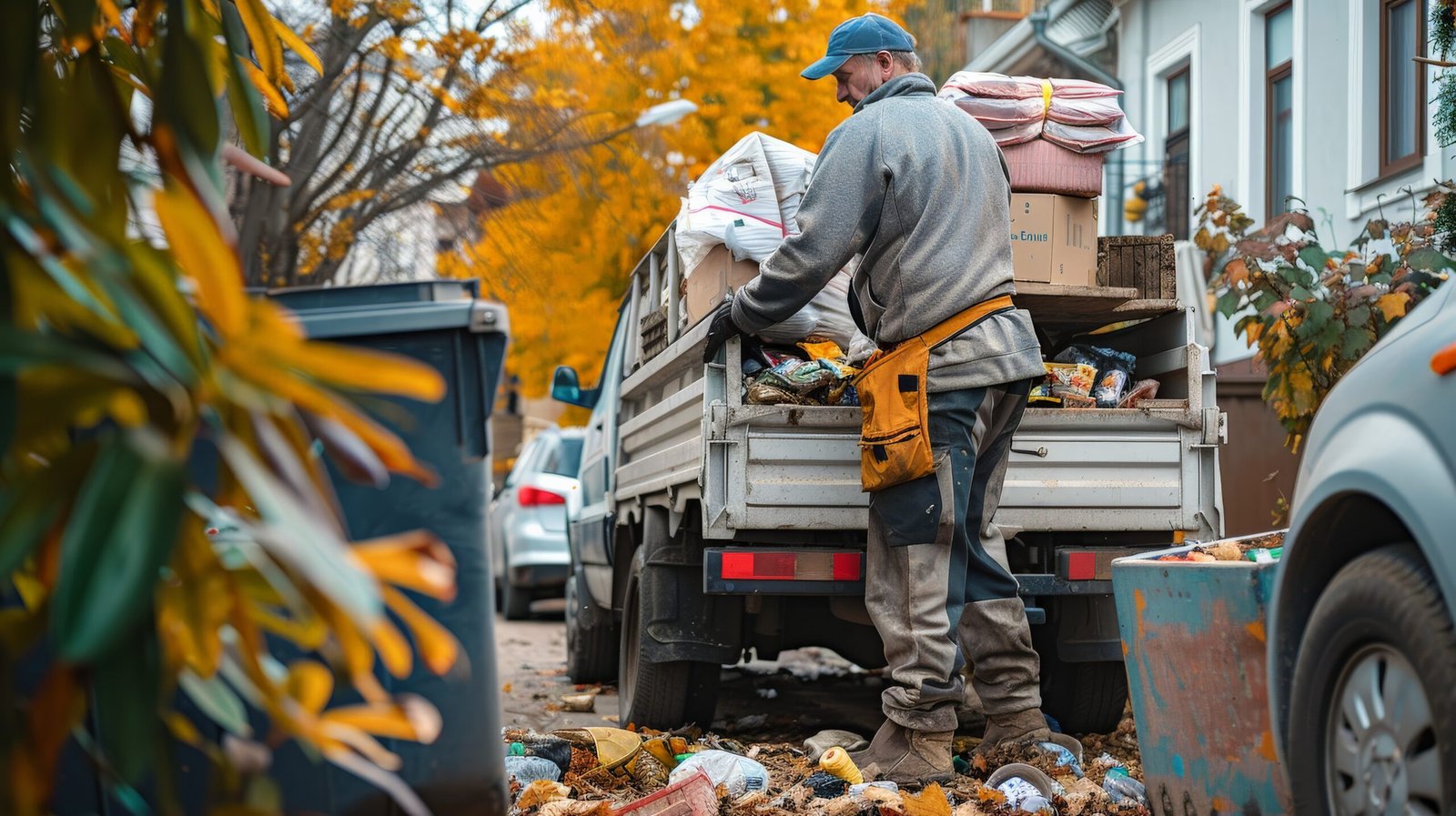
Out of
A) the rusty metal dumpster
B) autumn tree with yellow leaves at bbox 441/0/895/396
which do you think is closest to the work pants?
the rusty metal dumpster

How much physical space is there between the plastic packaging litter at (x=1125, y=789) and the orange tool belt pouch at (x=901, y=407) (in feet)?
3.26

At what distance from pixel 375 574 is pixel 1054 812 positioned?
3.18 metres

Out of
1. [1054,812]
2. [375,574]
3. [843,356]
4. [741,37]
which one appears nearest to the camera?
[375,574]

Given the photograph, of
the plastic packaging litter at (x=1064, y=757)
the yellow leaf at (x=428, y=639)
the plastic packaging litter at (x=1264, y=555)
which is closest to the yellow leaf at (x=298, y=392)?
the yellow leaf at (x=428, y=639)

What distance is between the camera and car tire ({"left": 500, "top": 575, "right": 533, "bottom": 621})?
12.9 metres

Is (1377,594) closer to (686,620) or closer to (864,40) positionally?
(864,40)

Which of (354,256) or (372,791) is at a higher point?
(354,256)

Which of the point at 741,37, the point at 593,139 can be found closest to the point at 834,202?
the point at 593,139

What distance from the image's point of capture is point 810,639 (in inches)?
228

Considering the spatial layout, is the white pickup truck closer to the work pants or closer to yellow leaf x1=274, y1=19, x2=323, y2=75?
A: the work pants

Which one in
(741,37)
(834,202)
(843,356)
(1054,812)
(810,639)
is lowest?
(1054,812)

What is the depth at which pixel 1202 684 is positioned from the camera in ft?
10.4

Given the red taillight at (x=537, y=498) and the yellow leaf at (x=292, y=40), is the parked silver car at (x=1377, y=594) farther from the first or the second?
the red taillight at (x=537, y=498)

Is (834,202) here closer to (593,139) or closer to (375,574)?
(375,574)
